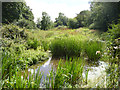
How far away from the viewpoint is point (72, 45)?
15.8 ft

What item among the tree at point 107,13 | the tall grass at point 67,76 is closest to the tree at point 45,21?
the tree at point 107,13

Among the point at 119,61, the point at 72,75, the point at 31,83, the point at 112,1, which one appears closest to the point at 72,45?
the point at 72,75

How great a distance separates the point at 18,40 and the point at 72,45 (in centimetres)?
273

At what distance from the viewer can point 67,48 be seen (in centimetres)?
488

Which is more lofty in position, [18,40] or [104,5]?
[104,5]

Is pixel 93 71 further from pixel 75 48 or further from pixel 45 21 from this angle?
pixel 45 21

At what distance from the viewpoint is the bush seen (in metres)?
4.79

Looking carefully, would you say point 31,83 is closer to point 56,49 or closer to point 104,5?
point 56,49

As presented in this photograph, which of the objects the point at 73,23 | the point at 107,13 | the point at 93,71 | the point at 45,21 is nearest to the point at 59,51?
the point at 93,71

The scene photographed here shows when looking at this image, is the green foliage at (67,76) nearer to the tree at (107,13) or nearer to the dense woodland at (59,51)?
the dense woodland at (59,51)

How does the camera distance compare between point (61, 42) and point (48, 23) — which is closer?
point (61, 42)

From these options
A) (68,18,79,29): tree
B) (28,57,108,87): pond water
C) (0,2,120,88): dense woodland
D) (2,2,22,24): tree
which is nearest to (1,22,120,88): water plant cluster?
(0,2,120,88): dense woodland

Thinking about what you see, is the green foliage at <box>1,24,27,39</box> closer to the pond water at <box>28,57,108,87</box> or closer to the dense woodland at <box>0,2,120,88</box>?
the dense woodland at <box>0,2,120,88</box>

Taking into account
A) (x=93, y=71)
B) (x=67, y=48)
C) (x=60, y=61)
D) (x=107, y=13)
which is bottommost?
(x=93, y=71)
